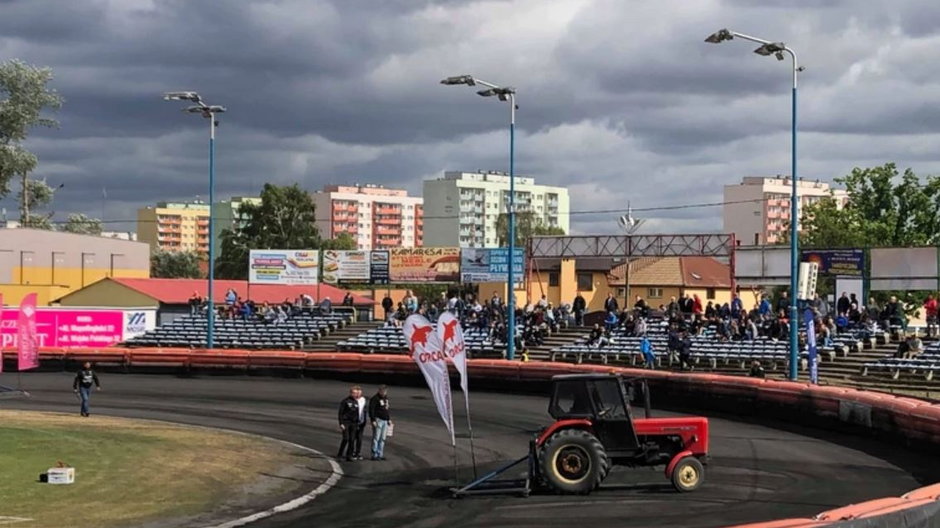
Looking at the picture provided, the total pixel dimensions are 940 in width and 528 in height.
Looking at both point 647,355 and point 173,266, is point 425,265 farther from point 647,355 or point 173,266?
point 173,266

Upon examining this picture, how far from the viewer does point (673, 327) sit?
4309 centimetres

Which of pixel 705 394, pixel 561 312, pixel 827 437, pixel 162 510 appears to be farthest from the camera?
pixel 561 312

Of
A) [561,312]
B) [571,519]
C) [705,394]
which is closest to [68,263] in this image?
[561,312]

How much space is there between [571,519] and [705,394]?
17209 mm

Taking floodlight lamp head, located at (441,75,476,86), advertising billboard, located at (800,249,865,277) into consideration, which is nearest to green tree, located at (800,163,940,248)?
advertising billboard, located at (800,249,865,277)

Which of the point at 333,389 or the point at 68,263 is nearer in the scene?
the point at 333,389

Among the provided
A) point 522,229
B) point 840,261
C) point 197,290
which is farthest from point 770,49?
point 522,229

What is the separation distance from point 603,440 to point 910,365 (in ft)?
70.1

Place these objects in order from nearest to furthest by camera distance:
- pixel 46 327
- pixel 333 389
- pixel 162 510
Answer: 1. pixel 162 510
2. pixel 333 389
3. pixel 46 327

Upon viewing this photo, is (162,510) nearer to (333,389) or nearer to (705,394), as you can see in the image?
(705,394)

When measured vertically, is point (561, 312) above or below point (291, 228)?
below

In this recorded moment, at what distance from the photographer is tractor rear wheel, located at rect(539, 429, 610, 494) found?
1880 centimetres

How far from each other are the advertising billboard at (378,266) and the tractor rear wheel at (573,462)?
4731 cm

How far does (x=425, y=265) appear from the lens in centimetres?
6538
